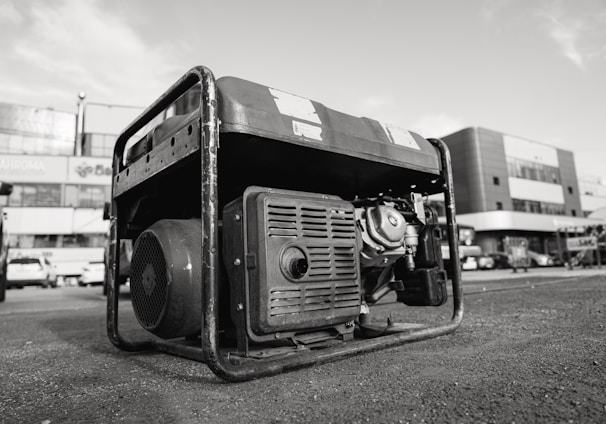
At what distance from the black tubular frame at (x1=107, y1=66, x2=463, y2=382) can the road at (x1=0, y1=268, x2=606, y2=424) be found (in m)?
0.06

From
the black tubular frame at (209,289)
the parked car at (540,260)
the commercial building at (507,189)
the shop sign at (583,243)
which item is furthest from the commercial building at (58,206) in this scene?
the commercial building at (507,189)

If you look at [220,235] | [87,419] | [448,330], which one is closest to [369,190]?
[448,330]

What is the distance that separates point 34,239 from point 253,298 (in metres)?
31.2

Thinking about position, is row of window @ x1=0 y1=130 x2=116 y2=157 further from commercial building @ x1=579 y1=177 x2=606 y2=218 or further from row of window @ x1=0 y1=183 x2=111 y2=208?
commercial building @ x1=579 y1=177 x2=606 y2=218

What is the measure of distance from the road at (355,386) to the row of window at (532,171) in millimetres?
41100

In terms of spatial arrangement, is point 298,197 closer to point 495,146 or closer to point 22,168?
point 22,168

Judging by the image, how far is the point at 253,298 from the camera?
1.80 metres

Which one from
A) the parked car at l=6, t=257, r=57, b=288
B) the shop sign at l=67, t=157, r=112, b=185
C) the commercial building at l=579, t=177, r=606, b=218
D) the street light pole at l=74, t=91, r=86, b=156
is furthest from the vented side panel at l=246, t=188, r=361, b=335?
the commercial building at l=579, t=177, r=606, b=218

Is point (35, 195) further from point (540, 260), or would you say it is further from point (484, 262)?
point (540, 260)

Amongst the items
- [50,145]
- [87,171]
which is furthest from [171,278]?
[50,145]

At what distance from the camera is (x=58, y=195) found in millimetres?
28984

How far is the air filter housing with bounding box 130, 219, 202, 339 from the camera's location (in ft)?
6.32

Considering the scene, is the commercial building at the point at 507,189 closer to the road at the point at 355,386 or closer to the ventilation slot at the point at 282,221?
the road at the point at 355,386

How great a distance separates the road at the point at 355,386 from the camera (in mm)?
1317
